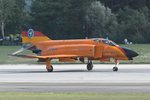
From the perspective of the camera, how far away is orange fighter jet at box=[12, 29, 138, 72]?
38344mm

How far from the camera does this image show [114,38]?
9569 cm

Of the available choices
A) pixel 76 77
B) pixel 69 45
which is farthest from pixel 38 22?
pixel 76 77

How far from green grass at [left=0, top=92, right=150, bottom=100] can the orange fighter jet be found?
15.3 m

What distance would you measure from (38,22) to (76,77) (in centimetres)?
7486

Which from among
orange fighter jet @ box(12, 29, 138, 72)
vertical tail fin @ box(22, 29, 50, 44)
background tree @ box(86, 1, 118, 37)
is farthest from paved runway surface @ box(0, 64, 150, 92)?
background tree @ box(86, 1, 118, 37)

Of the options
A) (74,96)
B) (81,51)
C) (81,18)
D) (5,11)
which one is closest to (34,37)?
(81,51)

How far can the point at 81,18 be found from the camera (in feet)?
336

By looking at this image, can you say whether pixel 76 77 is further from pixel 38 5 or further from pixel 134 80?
pixel 38 5

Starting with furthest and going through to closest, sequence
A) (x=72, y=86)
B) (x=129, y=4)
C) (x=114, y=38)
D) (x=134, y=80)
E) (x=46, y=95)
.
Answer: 1. (x=129, y=4)
2. (x=114, y=38)
3. (x=134, y=80)
4. (x=72, y=86)
5. (x=46, y=95)

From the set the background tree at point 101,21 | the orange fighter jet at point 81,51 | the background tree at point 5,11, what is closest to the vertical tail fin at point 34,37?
the orange fighter jet at point 81,51

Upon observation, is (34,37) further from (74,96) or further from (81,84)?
(74,96)

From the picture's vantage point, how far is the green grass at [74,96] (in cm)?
2058

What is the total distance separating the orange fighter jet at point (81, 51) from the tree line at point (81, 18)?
5479 centimetres

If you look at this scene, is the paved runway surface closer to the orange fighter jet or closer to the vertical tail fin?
the orange fighter jet
